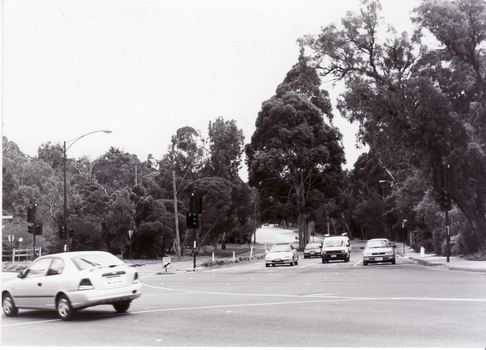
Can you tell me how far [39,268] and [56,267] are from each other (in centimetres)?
65

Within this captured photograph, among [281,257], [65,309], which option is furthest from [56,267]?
[281,257]

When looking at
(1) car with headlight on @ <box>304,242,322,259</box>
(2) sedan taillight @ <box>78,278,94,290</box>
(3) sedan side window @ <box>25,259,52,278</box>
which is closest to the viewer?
(2) sedan taillight @ <box>78,278,94,290</box>

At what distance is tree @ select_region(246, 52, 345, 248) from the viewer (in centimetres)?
5803

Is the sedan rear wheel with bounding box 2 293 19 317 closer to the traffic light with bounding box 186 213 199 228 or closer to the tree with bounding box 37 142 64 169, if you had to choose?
the tree with bounding box 37 142 64 169

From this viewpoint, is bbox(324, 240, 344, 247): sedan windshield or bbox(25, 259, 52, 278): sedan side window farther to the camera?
bbox(324, 240, 344, 247): sedan windshield

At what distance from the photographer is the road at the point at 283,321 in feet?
32.2

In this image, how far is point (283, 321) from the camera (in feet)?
38.9

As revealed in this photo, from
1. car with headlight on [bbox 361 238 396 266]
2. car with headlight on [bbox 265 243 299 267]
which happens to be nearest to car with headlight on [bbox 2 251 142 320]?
car with headlight on [bbox 361 238 396 266]

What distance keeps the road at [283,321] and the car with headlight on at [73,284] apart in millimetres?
365

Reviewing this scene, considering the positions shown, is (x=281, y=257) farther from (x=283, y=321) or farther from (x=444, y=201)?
(x=283, y=321)

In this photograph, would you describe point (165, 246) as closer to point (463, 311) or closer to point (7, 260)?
point (7, 260)

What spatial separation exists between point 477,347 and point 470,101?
26.3 metres

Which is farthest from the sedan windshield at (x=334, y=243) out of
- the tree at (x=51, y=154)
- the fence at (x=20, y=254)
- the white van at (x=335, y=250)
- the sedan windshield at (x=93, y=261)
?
the sedan windshield at (x=93, y=261)

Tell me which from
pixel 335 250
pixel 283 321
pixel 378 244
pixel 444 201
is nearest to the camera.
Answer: pixel 283 321
